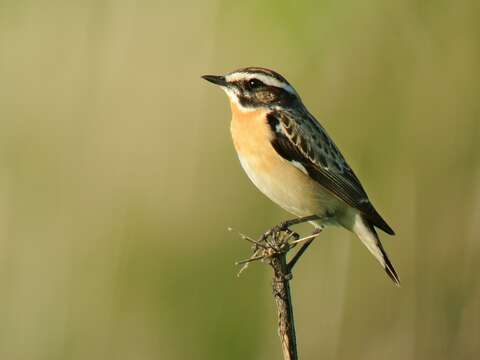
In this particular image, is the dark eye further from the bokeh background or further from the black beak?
the bokeh background

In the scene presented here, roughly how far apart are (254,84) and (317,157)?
64 cm

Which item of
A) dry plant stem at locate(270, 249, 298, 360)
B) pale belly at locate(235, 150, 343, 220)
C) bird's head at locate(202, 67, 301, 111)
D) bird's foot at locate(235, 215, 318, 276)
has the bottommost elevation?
dry plant stem at locate(270, 249, 298, 360)

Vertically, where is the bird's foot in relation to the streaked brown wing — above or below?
below

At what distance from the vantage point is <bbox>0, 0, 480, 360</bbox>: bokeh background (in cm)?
669

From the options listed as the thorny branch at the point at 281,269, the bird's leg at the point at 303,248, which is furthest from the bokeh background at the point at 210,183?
the thorny branch at the point at 281,269

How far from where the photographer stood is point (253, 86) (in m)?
5.93

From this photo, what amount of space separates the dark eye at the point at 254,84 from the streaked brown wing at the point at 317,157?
205 mm

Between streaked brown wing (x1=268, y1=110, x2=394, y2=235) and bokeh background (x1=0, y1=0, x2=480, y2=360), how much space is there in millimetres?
993

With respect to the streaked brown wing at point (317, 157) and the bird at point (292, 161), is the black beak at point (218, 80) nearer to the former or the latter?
the bird at point (292, 161)

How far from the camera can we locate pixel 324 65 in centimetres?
680

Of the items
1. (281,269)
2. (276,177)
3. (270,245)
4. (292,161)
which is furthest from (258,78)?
(281,269)

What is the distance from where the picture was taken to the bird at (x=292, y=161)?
563cm

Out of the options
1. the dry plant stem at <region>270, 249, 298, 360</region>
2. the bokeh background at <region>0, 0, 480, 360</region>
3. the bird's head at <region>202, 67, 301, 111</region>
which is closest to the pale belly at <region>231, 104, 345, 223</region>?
the bird's head at <region>202, 67, 301, 111</region>

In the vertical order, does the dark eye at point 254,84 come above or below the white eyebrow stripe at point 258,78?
below
